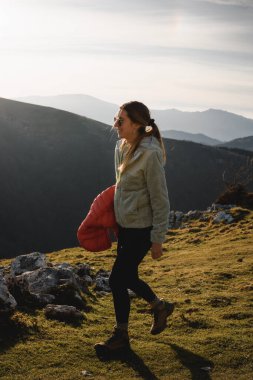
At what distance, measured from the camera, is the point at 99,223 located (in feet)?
22.1

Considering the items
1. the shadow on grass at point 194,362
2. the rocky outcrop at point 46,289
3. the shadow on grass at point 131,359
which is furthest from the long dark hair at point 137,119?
the rocky outcrop at point 46,289

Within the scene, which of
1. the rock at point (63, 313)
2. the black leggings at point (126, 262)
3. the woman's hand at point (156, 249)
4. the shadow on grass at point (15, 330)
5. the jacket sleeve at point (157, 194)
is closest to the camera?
the jacket sleeve at point (157, 194)

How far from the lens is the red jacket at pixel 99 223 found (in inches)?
262

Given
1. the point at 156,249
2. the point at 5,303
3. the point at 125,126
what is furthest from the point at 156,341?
the point at 125,126

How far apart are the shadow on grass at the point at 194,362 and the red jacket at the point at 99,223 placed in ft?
6.44

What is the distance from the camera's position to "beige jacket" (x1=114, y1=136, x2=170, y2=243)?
5.96 meters

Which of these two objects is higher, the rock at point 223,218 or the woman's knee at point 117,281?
the woman's knee at point 117,281

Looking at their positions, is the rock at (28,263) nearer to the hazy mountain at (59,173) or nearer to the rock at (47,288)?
the rock at (47,288)

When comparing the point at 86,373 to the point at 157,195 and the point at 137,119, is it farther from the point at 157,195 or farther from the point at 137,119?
the point at 137,119

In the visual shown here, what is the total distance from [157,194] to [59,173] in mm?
117891

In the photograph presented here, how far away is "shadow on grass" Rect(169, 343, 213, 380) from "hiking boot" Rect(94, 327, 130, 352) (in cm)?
83

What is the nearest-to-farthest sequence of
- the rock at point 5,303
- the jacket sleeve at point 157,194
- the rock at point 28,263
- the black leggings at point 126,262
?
the jacket sleeve at point 157,194, the black leggings at point 126,262, the rock at point 5,303, the rock at point 28,263

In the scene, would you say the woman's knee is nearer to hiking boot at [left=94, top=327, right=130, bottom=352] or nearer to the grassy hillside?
hiking boot at [left=94, top=327, right=130, bottom=352]

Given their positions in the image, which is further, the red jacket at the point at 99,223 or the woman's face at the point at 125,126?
the red jacket at the point at 99,223
